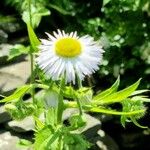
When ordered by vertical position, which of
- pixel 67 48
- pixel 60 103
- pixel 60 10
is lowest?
pixel 60 103

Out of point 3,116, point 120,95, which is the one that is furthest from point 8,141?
point 120,95

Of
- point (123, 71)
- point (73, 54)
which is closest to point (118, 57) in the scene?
point (123, 71)

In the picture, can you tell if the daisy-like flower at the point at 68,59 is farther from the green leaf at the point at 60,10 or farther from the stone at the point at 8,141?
the green leaf at the point at 60,10

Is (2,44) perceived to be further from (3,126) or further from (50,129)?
(50,129)

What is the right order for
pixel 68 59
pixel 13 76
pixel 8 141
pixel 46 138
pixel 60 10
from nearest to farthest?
pixel 68 59 → pixel 46 138 → pixel 8 141 → pixel 13 76 → pixel 60 10

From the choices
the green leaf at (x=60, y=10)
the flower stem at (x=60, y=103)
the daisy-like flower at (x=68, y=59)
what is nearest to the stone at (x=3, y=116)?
the green leaf at (x=60, y=10)

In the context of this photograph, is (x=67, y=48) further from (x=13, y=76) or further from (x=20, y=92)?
(x=13, y=76)

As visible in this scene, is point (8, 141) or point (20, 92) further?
point (8, 141)

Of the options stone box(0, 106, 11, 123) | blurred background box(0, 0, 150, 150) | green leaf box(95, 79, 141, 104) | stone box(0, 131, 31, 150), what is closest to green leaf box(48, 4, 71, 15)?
blurred background box(0, 0, 150, 150)
